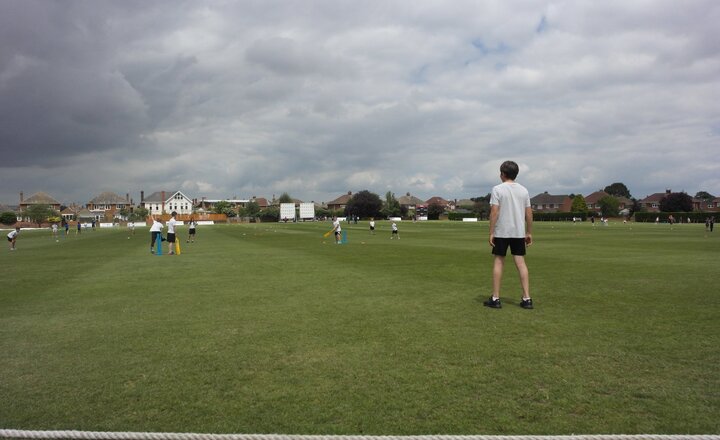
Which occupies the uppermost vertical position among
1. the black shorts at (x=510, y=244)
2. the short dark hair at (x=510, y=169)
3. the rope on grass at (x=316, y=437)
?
the short dark hair at (x=510, y=169)

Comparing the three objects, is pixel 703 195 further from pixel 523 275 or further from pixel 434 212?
pixel 523 275

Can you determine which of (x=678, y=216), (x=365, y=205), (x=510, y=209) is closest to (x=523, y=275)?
(x=510, y=209)

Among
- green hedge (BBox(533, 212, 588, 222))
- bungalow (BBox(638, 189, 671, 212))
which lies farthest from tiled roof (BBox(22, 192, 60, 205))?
bungalow (BBox(638, 189, 671, 212))

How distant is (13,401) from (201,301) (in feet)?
17.3

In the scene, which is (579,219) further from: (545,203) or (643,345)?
(643,345)

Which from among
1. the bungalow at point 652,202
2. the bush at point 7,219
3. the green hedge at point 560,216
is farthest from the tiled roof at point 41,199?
the bungalow at point 652,202

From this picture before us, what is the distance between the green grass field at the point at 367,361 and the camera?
3.88 m

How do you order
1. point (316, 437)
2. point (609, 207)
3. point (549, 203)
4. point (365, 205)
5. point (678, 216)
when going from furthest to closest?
point (549, 203) → point (365, 205) → point (609, 207) → point (678, 216) → point (316, 437)

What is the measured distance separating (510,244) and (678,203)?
152 m

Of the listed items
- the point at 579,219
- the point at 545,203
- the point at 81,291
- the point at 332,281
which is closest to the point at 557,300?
the point at 332,281

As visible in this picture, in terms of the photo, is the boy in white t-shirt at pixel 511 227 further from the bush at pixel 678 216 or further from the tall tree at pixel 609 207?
the tall tree at pixel 609 207

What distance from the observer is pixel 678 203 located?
13375 centimetres

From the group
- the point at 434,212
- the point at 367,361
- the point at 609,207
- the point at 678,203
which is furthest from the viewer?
the point at 434,212

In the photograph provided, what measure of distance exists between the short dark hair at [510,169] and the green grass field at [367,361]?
7.64 ft
